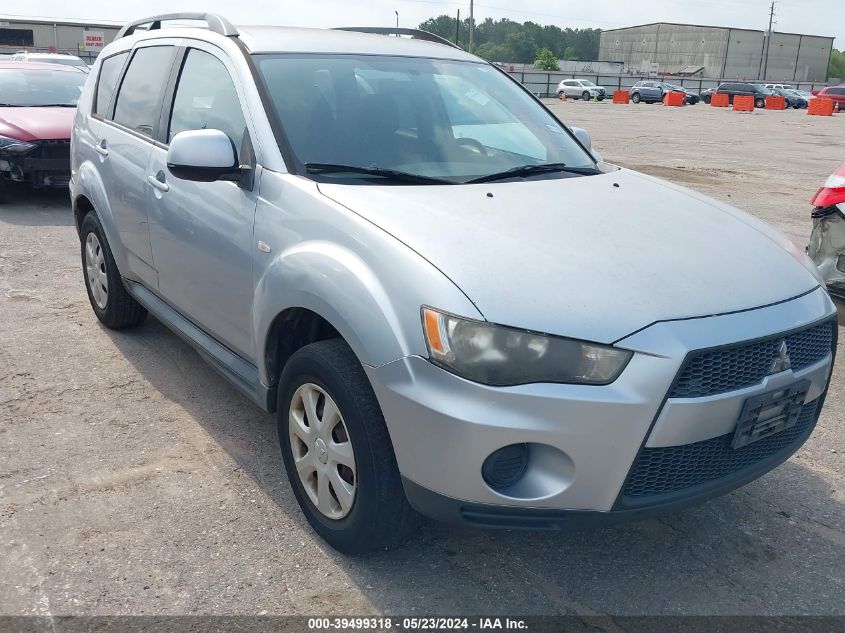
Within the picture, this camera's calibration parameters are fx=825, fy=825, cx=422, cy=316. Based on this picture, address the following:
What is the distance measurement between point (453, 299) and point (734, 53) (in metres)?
111

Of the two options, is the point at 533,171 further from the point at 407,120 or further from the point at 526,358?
the point at 526,358

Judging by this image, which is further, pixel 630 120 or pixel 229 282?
pixel 630 120

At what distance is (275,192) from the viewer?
309cm

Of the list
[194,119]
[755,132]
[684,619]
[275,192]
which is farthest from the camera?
[755,132]

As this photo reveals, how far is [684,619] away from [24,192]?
1014 cm

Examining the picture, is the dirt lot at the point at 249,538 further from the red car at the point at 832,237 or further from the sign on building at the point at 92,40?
the sign on building at the point at 92,40

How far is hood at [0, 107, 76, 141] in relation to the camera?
9.06 m

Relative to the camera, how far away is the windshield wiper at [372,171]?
314cm

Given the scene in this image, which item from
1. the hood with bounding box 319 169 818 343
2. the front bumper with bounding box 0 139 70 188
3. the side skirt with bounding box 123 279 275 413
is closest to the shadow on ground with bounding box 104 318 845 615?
the side skirt with bounding box 123 279 275 413

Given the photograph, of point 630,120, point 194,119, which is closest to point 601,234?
point 194,119

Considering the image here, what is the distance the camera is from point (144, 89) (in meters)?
4.40

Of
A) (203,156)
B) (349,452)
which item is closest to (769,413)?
(349,452)

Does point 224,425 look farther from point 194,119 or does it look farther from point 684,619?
point 684,619

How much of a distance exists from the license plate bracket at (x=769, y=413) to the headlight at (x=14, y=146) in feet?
28.2
